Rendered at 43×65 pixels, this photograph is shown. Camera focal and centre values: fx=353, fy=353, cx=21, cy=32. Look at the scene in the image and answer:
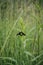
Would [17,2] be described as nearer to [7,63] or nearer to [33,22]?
[33,22]

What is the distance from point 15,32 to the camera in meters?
2.90

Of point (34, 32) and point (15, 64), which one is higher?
point (34, 32)

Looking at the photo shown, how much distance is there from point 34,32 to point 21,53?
8.0 inches

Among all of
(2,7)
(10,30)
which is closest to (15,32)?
(10,30)

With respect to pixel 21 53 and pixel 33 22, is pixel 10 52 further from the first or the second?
pixel 33 22

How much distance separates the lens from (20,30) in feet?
9.50

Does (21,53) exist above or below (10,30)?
below

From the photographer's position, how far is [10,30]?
2.90 m

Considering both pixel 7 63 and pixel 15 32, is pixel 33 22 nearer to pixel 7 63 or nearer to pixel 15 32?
pixel 15 32

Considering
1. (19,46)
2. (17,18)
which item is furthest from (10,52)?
(17,18)

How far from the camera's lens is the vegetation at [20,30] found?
2.88 meters

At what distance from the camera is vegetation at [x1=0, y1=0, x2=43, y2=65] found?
2.88m

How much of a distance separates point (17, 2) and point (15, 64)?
508 millimetres

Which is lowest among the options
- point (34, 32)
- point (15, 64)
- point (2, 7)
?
point (15, 64)
